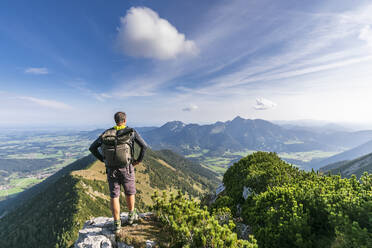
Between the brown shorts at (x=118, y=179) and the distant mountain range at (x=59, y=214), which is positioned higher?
the brown shorts at (x=118, y=179)

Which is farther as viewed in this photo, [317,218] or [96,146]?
[317,218]

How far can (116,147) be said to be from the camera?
788 cm

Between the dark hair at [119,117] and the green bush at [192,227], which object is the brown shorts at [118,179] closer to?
the green bush at [192,227]

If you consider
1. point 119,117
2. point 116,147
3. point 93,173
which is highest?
point 119,117

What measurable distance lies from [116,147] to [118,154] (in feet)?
1.16

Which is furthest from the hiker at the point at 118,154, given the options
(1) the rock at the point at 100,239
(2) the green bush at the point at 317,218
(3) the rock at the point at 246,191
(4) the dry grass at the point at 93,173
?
(4) the dry grass at the point at 93,173

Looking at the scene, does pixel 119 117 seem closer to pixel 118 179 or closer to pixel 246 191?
pixel 118 179

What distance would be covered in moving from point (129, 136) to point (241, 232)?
1327 centimetres

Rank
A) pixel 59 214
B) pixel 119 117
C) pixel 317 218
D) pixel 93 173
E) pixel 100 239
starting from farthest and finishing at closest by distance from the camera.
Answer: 1. pixel 93 173
2. pixel 59 214
3. pixel 317 218
4. pixel 100 239
5. pixel 119 117

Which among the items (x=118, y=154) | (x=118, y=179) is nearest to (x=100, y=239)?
(x=118, y=179)

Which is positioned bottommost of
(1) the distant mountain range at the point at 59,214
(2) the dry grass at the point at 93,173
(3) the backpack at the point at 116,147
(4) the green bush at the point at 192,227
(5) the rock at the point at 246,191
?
(1) the distant mountain range at the point at 59,214

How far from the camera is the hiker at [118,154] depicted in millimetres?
7887

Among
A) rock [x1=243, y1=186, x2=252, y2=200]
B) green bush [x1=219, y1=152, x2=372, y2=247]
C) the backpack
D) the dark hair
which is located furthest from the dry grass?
green bush [x1=219, y1=152, x2=372, y2=247]

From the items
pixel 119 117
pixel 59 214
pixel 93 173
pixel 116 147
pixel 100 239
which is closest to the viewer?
pixel 116 147
